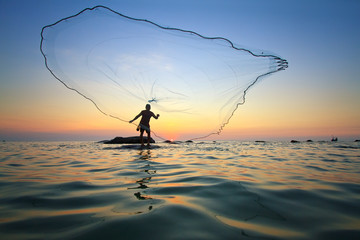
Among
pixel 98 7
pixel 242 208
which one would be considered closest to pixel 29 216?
pixel 242 208

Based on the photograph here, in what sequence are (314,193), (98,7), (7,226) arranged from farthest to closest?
(98,7)
(314,193)
(7,226)

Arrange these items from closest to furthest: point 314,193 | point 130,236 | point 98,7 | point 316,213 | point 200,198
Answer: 1. point 130,236
2. point 316,213
3. point 200,198
4. point 314,193
5. point 98,7

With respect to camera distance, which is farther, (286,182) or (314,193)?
(286,182)

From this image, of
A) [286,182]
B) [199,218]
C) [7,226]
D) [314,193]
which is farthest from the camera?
[286,182]

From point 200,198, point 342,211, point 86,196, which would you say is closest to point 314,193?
point 342,211

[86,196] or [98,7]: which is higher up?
[98,7]

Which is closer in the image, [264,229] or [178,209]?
[264,229]

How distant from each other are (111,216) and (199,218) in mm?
1044

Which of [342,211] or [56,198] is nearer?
[342,211]

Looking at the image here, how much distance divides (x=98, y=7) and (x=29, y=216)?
580 centimetres

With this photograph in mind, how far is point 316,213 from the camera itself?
244 cm

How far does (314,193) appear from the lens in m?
3.30

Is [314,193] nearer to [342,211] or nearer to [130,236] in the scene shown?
[342,211]

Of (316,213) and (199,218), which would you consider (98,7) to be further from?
(316,213)
